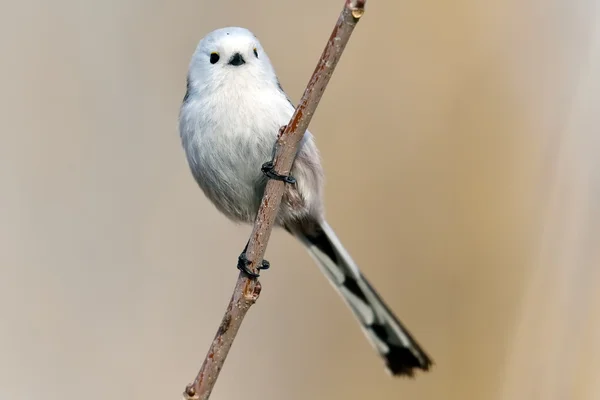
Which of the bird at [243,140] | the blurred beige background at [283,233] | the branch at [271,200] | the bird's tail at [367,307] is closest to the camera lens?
the branch at [271,200]

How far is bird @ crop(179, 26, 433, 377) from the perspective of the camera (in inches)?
64.4

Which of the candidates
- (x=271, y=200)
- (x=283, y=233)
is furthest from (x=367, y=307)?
(x=271, y=200)

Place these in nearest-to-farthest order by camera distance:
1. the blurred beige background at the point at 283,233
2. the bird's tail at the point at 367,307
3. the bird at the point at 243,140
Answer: the bird at the point at 243,140, the bird's tail at the point at 367,307, the blurred beige background at the point at 283,233

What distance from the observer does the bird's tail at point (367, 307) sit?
1.89m

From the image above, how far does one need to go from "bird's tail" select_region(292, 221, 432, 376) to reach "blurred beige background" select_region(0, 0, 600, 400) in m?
0.44

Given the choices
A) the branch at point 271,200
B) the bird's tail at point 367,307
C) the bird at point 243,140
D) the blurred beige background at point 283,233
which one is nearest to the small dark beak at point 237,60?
the bird at point 243,140

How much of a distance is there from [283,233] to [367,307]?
1.82ft

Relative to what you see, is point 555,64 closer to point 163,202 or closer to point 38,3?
point 163,202

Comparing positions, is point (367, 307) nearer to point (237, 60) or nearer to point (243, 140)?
point (243, 140)

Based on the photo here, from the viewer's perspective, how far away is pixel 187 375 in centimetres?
231

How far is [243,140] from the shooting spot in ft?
5.32

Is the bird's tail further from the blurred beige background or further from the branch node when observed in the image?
the branch node

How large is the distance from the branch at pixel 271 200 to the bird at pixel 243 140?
20cm

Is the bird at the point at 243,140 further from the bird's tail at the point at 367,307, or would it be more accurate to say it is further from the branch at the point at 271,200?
the branch at the point at 271,200
